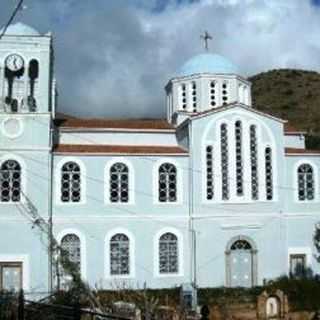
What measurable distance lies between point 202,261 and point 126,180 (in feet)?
16.6

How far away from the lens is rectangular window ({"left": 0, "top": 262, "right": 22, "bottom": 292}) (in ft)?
107

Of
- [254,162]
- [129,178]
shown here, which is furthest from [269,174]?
[129,178]

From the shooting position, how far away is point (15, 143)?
33.3m

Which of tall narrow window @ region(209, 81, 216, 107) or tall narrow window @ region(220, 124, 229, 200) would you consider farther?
tall narrow window @ region(209, 81, 216, 107)

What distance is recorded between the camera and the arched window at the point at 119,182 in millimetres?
34188

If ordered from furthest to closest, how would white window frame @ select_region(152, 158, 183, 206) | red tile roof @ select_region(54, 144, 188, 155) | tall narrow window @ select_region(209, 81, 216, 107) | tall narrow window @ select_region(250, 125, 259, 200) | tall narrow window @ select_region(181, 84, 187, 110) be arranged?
tall narrow window @ select_region(181, 84, 187, 110), tall narrow window @ select_region(209, 81, 216, 107), tall narrow window @ select_region(250, 125, 259, 200), white window frame @ select_region(152, 158, 183, 206), red tile roof @ select_region(54, 144, 188, 155)

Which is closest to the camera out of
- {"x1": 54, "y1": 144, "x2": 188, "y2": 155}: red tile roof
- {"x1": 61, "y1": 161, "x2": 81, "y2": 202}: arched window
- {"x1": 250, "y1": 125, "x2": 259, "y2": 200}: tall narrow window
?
{"x1": 61, "y1": 161, "x2": 81, "y2": 202}: arched window

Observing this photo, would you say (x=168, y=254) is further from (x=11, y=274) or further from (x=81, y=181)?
(x=11, y=274)

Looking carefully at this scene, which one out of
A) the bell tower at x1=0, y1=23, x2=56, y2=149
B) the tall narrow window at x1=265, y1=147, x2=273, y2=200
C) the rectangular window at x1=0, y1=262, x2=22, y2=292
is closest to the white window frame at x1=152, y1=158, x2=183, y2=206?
the tall narrow window at x1=265, y1=147, x2=273, y2=200

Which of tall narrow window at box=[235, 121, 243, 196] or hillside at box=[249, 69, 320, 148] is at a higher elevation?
hillside at box=[249, 69, 320, 148]

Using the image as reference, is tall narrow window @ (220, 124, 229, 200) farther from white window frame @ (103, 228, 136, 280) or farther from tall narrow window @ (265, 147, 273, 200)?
white window frame @ (103, 228, 136, 280)

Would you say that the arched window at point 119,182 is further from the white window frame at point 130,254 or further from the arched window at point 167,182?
the arched window at point 167,182

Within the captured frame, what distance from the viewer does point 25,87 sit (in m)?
35.7

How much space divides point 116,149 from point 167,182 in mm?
2876
